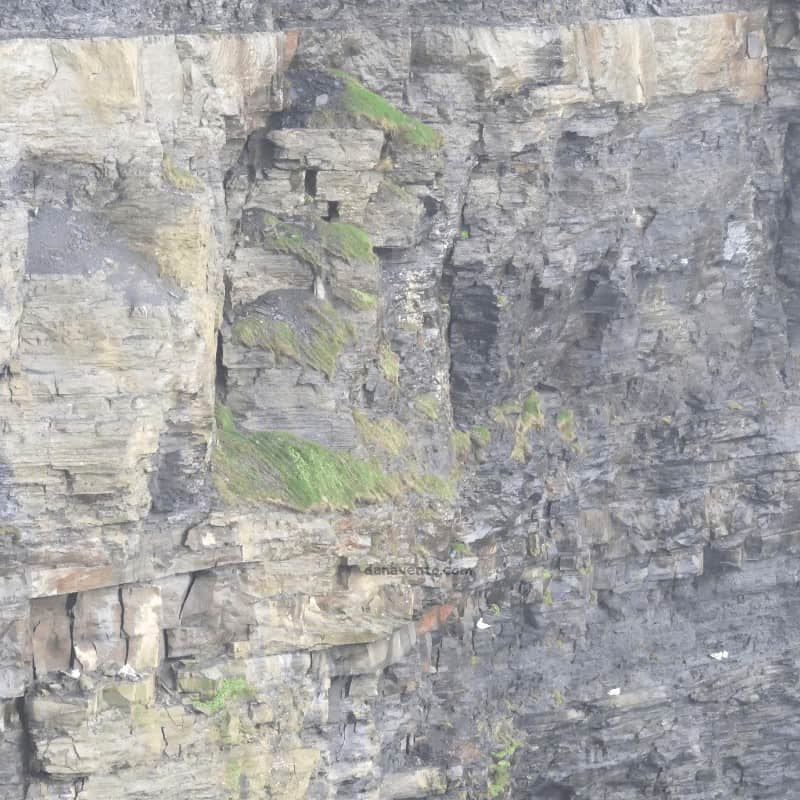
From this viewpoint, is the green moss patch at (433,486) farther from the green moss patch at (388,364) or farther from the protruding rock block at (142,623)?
the protruding rock block at (142,623)

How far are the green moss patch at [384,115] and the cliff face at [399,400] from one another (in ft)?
0.18

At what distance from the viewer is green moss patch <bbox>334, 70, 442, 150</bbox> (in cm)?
3203

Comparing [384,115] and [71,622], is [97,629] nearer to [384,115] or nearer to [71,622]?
[71,622]

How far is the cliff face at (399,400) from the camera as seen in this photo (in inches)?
1079

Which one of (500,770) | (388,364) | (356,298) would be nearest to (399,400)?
(388,364)

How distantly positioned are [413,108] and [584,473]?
289 inches

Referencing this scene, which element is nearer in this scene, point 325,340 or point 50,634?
point 50,634

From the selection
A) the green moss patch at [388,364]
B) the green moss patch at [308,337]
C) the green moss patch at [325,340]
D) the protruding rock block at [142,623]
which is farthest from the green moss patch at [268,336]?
the protruding rock block at [142,623]

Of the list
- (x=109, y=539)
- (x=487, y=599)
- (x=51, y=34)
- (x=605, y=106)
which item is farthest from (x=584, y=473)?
(x=51, y=34)

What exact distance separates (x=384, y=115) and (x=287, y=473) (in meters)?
5.57

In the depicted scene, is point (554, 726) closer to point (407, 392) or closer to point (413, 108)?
point (407, 392)

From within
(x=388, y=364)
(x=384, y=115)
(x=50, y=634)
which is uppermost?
(x=384, y=115)

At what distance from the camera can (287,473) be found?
30.5 m

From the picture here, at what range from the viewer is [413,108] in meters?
33.3
